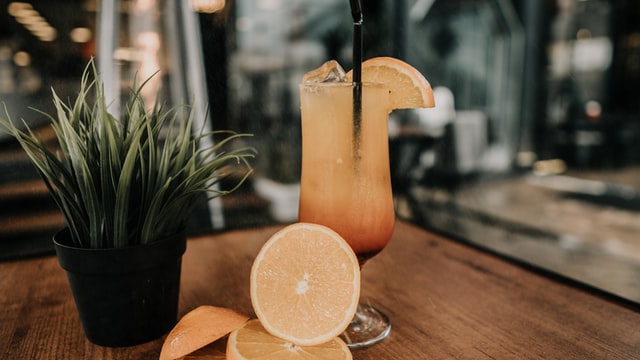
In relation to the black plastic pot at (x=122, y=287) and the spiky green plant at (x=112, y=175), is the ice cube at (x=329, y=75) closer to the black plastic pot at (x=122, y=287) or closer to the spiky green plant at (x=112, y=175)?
the spiky green plant at (x=112, y=175)

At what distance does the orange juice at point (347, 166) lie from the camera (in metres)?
0.80

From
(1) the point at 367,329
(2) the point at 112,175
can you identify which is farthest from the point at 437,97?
(2) the point at 112,175

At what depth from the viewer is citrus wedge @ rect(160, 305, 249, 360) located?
63 centimetres

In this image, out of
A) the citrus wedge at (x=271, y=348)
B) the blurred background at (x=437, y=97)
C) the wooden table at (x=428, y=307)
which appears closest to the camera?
the citrus wedge at (x=271, y=348)

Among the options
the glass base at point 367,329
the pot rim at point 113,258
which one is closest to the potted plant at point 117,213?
the pot rim at point 113,258

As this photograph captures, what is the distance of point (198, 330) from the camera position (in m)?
0.66

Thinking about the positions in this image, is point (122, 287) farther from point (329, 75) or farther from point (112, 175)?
point (329, 75)

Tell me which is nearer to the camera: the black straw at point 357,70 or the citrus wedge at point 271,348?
the citrus wedge at point 271,348

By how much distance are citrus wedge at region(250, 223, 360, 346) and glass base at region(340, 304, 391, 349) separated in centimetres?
11

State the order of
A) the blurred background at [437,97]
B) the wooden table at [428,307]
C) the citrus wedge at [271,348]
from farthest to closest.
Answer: the blurred background at [437,97]
the wooden table at [428,307]
the citrus wedge at [271,348]

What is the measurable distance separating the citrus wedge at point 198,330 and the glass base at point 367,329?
0.17 metres

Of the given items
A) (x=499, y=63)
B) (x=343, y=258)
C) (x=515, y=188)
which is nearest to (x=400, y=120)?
(x=515, y=188)

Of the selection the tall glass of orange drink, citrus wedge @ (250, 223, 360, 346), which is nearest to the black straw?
the tall glass of orange drink

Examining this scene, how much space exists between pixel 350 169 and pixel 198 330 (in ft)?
1.12
